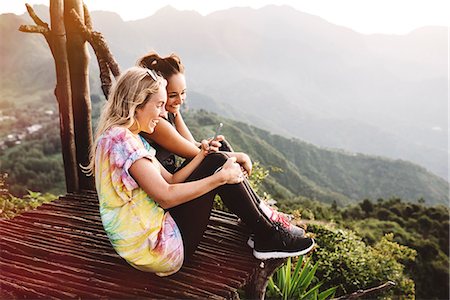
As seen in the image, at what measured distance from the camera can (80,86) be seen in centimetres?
365

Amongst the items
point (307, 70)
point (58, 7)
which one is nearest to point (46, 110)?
point (58, 7)

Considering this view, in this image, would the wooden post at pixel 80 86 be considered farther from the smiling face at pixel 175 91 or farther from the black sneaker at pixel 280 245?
the black sneaker at pixel 280 245

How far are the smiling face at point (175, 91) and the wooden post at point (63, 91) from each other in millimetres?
1270

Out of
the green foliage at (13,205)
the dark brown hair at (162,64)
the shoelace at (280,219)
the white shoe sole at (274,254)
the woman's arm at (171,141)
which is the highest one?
the dark brown hair at (162,64)

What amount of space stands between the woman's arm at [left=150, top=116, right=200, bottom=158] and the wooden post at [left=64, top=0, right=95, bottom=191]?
1.33 metres

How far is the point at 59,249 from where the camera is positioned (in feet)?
8.16

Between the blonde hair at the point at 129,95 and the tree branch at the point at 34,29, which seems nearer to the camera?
the blonde hair at the point at 129,95

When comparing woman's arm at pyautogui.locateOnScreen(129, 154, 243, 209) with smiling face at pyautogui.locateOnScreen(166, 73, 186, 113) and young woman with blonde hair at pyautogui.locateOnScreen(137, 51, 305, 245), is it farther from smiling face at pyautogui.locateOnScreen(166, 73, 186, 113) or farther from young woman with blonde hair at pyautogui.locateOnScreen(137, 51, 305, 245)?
smiling face at pyautogui.locateOnScreen(166, 73, 186, 113)

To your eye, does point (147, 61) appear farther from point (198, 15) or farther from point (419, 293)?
point (198, 15)

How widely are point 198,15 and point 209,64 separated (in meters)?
14.0

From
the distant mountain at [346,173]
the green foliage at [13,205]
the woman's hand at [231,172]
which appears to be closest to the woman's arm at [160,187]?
the woman's hand at [231,172]

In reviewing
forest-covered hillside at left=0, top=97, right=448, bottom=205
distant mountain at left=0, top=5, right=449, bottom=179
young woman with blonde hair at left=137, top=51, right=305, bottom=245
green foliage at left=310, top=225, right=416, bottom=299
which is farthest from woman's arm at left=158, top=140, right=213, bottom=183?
distant mountain at left=0, top=5, right=449, bottom=179

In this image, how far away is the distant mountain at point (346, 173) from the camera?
38.8 metres

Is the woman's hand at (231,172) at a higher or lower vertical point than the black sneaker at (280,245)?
higher
